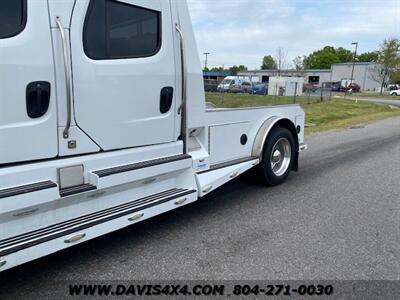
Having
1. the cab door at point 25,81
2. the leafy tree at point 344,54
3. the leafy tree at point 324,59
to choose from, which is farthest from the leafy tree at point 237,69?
the cab door at point 25,81

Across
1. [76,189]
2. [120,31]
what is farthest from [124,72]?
[76,189]

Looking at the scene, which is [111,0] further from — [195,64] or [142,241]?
[142,241]

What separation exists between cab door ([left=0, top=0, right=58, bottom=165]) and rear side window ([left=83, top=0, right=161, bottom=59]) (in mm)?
383

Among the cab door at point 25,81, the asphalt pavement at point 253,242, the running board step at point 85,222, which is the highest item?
the cab door at point 25,81

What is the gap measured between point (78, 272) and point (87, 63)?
5.70ft

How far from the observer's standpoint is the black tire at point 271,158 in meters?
5.23

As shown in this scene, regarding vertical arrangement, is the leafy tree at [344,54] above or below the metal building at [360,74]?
above

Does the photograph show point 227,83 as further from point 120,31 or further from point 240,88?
point 120,31

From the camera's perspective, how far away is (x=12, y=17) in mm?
2607

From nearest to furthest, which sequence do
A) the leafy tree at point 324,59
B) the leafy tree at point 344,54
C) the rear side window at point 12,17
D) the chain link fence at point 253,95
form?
the rear side window at point 12,17 < the chain link fence at point 253,95 < the leafy tree at point 324,59 < the leafy tree at point 344,54

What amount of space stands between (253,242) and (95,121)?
192 centimetres

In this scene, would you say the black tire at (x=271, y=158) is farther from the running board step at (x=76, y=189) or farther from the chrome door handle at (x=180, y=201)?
the running board step at (x=76, y=189)

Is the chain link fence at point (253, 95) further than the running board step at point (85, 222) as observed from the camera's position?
Yes

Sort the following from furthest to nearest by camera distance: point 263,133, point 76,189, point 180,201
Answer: point 263,133, point 180,201, point 76,189
